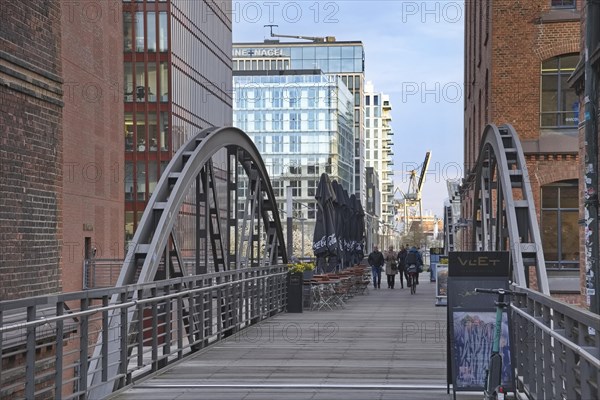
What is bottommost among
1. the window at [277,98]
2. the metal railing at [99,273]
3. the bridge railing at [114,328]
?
the metal railing at [99,273]

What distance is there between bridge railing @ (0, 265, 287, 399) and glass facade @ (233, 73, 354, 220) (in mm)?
107659

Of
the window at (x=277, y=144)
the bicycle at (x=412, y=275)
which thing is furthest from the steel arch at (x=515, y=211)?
the window at (x=277, y=144)

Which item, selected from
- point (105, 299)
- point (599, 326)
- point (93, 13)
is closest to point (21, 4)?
point (105, 299)

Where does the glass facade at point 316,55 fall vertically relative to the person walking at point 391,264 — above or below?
above

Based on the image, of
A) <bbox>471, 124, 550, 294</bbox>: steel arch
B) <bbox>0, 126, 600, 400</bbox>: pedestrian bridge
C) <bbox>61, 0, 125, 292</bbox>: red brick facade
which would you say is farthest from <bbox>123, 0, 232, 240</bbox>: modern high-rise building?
<bbox>471, 124, 550, 294</bbox>: steel arch

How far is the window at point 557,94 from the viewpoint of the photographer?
1202 inches

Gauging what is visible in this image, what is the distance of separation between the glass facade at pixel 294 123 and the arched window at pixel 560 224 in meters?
98.3

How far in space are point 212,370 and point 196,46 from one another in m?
58.2

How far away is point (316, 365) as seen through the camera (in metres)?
14.6

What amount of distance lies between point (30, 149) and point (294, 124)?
379 feet

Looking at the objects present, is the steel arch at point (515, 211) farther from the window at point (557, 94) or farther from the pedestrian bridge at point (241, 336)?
the window at point (557, 94)

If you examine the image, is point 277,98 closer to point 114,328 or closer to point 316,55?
point 316,55

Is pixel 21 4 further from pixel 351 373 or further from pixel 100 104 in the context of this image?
pixel 100 104

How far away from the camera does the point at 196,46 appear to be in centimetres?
7075
